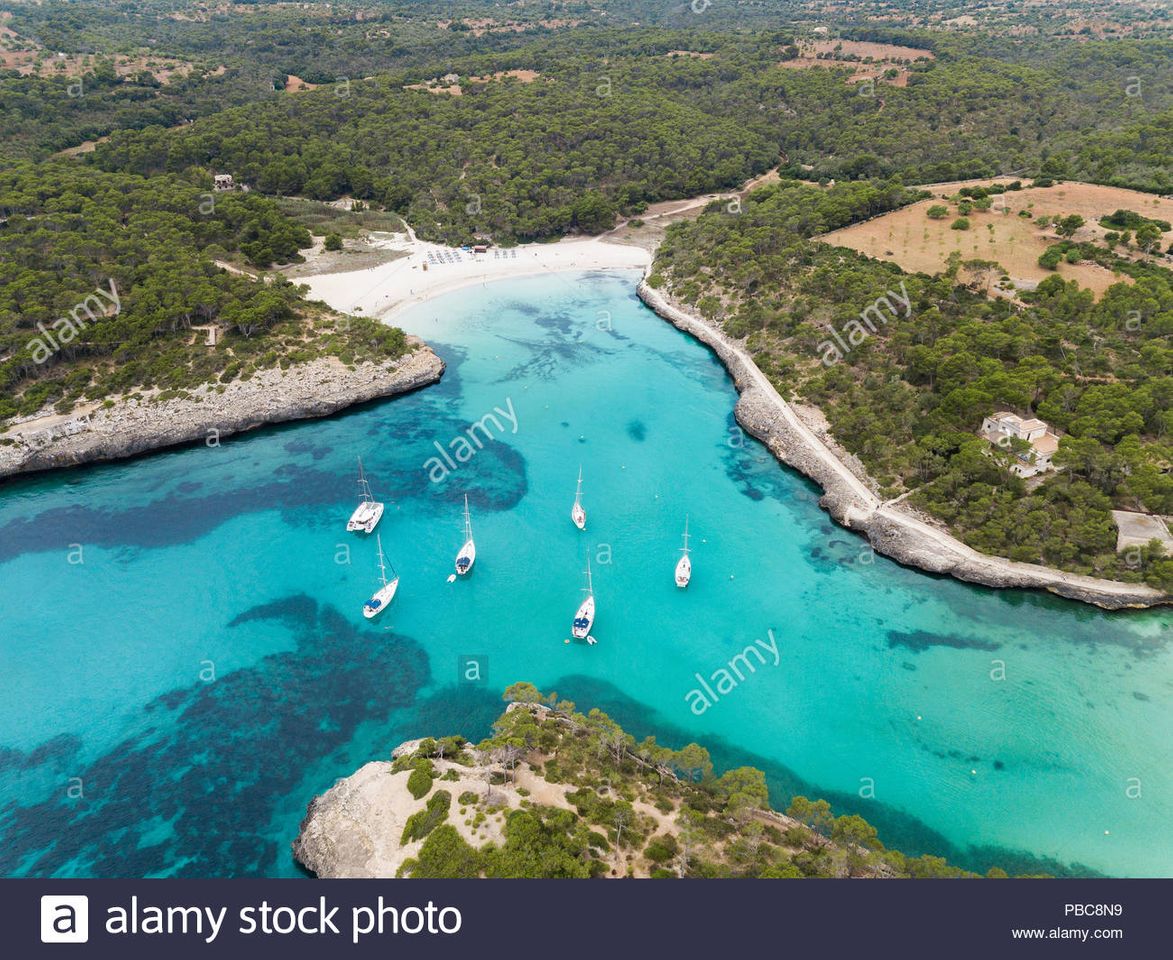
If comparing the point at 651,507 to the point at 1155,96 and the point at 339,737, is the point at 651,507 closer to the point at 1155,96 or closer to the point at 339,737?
the point at 339,737

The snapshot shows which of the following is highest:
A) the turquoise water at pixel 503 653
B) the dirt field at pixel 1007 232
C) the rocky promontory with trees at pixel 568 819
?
the dirt field at pixel 1007 232

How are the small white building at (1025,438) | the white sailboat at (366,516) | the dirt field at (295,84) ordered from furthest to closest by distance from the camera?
the dirt field at (295,84) < the white sailboat at (366,516) < the small white building at (1025,438)

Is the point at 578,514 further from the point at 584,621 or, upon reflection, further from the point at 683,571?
the point at 584,621

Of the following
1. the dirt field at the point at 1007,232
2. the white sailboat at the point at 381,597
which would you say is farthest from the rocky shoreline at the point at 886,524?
the white sailboat at the point at 381,597

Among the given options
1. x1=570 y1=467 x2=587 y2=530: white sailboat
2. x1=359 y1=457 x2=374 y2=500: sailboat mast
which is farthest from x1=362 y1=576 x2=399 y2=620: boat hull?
x1=570 y1=467 x2=587 y2=530: white sailboat

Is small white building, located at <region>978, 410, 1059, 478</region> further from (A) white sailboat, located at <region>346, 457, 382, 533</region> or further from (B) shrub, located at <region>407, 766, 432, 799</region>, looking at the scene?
(A) white sailboat, located at <region>346, 457, 382, 533</region>

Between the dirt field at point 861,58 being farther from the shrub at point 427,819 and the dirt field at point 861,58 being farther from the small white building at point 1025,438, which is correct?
the shrub at point 427,819

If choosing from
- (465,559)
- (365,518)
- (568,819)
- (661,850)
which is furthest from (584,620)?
(365,518)

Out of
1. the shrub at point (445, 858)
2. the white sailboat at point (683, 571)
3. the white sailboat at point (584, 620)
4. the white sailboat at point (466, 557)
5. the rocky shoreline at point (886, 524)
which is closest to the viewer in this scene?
the shrub at point (445, 858)
